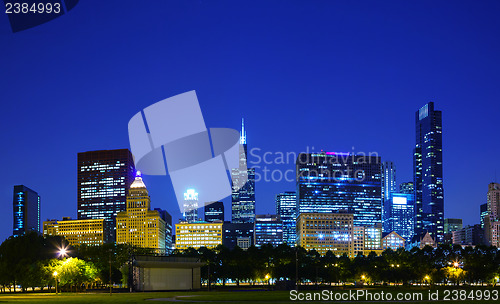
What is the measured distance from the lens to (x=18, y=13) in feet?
145

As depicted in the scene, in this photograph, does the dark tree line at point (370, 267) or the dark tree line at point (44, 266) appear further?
the dark tree line at point (370, 267)

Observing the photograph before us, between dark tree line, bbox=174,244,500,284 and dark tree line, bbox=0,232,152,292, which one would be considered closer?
dark tree line, bbox=0,232,152,292

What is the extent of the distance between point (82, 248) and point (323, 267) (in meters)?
56.1

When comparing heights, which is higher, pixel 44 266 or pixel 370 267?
pixel 44 266

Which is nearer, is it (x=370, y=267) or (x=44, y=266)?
(x=44, y=266)

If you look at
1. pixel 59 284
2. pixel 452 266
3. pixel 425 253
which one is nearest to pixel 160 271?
pixel 59 284

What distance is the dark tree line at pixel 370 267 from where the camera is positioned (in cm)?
11787

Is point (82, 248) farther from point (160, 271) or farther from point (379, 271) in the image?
point (379, 271)

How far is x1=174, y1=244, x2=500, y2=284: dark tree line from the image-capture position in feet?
387

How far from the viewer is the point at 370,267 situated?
129 m

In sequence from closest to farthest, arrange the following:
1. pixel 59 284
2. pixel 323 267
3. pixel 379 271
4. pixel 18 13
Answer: pixel 18 13
pixel 59 284
pixel 379 271
pixel 323 267

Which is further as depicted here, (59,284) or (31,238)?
(31,238)

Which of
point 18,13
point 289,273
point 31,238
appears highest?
point 18,13

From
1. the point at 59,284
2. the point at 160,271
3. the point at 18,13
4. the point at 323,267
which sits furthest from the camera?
the point at 323,267
